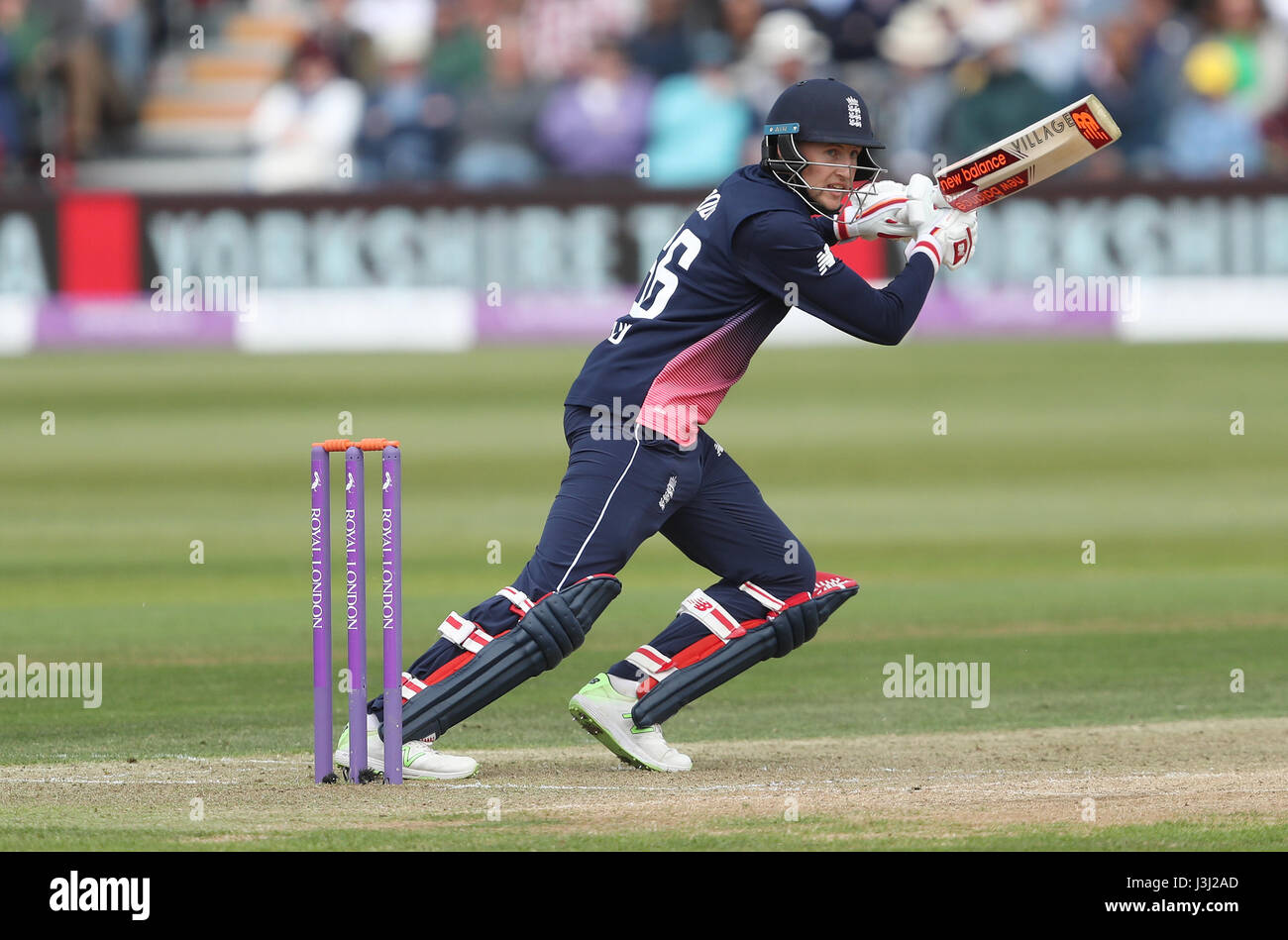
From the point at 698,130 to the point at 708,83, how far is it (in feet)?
1.41

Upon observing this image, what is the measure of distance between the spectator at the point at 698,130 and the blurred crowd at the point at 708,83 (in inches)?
0.7

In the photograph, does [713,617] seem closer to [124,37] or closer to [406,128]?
[406,128]

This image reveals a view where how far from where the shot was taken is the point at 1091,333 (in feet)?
60.6

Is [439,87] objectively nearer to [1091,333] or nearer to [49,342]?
[49,342]

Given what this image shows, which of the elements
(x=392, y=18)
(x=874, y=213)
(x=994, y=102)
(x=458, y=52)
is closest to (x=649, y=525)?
(x=874, y=213)

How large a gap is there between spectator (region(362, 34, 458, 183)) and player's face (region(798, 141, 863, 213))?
507 inches

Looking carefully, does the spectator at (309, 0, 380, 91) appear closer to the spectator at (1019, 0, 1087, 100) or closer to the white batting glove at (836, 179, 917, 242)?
the spectator at (1019, 0, 1087, 100)

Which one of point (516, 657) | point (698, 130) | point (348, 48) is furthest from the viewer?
point (348, 48)

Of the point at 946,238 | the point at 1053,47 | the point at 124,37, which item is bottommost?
the point at 946,238

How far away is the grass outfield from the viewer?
7828 mm

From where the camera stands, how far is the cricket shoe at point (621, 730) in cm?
651

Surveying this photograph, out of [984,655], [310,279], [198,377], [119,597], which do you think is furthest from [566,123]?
[984,655]

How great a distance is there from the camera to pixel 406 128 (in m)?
19.2

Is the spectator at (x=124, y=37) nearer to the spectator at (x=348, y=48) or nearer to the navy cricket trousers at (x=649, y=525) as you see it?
the spectator at (x=348, y=48)
